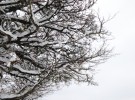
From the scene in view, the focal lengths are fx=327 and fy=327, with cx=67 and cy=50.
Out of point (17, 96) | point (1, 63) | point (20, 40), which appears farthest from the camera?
point (20, 40)

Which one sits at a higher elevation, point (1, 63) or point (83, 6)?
point (83, 6)

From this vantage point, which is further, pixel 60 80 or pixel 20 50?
pixel 60 80

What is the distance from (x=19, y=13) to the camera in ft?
29.8

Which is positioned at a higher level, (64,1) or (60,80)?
(64,1)

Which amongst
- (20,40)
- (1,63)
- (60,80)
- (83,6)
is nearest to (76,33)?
(83,6)

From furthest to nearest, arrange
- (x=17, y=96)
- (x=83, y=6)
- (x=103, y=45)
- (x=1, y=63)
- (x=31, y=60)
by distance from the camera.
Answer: (x=103, y=45), (x=83, y=6), (x=31, y=60), (x=1, y=63), (x=17, y=96)

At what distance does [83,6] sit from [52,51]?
1.48 metres

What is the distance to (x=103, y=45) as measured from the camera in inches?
375

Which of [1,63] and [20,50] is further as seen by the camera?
[20,50]

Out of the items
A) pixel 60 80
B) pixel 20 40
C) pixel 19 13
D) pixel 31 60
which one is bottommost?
pixel 60 80

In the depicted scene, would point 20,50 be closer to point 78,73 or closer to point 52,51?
point 52,51

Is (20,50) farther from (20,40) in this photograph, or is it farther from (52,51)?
(52,51)

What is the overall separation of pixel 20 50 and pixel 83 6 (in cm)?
216

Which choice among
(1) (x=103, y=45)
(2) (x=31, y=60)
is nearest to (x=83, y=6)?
(1) (x=103, y=45)
